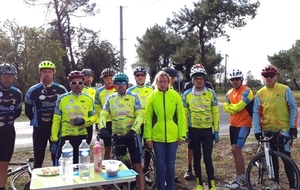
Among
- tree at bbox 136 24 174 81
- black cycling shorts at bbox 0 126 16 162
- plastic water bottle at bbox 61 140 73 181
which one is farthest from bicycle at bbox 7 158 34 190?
tree at bbox 136 24 174 81

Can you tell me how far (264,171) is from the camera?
585 cm

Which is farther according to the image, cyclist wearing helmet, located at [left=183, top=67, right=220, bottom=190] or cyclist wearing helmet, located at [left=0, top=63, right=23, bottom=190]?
cyclist wearing helmet, located at [left=183, top=67, right=220, bottom=190]

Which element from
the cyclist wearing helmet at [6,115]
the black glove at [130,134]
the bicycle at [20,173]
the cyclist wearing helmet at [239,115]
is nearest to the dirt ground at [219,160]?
the cyclist wearing helmet at [239,115]

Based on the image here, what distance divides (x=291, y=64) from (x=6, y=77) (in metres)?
58.5

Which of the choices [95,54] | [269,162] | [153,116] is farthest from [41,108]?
[95,54]

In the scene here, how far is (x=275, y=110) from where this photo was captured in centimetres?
559

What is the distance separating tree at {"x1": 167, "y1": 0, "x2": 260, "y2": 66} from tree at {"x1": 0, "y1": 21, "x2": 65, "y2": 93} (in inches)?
592

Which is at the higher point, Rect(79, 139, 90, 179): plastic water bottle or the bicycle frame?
Rect(79, 139, 90, 179): plastic water bottle

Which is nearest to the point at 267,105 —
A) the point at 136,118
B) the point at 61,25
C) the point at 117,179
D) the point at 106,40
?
the point at 136,118

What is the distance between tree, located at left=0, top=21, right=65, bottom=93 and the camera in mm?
25875

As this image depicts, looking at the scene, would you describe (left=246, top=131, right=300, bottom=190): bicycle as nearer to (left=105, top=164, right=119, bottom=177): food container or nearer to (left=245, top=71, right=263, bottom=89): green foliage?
(left=105, top=164, right=119, bottom=177): food container

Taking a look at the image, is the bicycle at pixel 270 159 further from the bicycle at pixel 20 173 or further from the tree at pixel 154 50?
the tree at pixel 154 50

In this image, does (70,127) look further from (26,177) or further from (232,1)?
(232,1)

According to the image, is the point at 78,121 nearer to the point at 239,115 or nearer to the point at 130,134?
the point at 130,134
